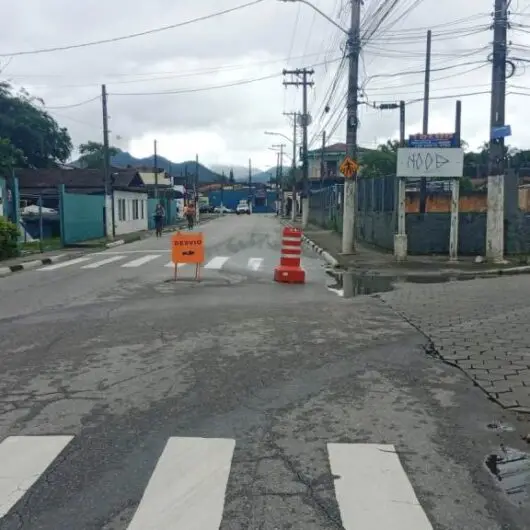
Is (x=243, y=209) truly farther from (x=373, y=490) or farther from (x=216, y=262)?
(x=373, y=490)

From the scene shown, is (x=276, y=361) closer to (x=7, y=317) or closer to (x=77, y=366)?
(x=77, y=366)

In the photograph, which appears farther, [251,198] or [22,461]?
[251,198]

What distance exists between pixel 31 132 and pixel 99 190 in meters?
18.0

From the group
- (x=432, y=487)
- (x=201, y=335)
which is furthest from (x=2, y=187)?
(x=432, y=487)

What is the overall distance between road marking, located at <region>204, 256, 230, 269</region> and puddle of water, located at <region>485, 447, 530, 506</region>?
12.9 metres

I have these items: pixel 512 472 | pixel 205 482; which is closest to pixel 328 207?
pixel 512 472

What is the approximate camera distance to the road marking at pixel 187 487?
335cm

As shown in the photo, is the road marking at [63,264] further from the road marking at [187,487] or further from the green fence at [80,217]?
the road marking at [187,487]

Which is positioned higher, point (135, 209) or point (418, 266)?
point (135, 209)

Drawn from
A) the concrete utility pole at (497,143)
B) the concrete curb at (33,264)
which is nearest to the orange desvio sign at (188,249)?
the concrete curb at (33,264)

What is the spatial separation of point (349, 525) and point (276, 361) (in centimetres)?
347

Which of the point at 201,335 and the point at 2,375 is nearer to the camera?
the point at 2,375

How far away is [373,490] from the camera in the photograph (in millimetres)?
3727

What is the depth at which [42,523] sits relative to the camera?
333cm
